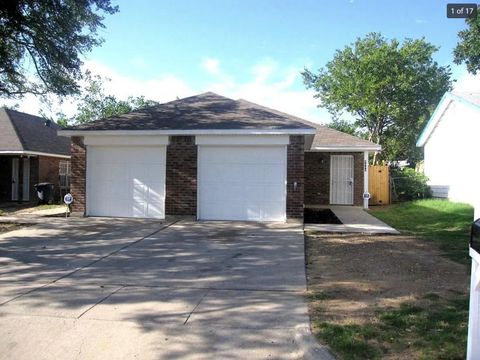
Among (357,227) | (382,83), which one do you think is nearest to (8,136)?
(357,227)

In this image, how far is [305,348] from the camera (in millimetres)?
4422

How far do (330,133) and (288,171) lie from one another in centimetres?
951

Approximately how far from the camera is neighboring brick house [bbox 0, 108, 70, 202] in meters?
21.1

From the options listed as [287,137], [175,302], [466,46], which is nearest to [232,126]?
[287,137]

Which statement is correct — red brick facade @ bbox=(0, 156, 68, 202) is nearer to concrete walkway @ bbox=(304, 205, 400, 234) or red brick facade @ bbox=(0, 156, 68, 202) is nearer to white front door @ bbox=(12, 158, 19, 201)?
white front door @ bbox=(12, 158, 19, 201)

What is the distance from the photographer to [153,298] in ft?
19.7

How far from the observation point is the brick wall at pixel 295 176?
512 inches

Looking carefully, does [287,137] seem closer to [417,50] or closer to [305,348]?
[305,348]

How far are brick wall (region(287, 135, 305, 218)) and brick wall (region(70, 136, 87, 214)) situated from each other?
618 centimetres

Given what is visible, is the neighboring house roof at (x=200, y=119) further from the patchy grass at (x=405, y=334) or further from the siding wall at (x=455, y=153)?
the siding wall at (x=455, y=153)

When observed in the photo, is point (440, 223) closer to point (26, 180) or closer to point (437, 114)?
point (437, 114)

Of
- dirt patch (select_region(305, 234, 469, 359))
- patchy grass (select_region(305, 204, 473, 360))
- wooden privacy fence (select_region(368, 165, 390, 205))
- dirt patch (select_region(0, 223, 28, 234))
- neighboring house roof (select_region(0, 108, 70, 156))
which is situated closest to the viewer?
patchy grass (select_region(305, 204, 473, 360))

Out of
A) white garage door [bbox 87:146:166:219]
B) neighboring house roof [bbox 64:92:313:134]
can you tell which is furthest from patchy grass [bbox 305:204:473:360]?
white garage door [bbox 87:146:166:219]

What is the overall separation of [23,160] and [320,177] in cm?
1387
